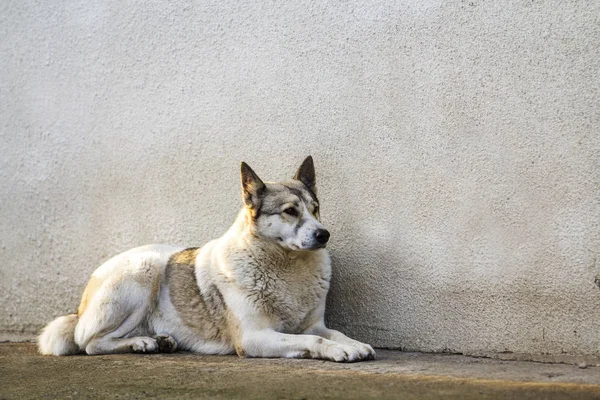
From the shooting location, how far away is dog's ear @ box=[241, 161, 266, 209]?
15.5ft

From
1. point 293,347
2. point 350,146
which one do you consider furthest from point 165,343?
point 350,146

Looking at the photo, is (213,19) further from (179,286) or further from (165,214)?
(179,286)

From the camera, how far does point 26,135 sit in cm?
644

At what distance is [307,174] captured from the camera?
485 centimetres

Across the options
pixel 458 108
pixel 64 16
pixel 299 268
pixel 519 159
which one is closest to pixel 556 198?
pixel 519 159

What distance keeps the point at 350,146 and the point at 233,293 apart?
1.18 meters

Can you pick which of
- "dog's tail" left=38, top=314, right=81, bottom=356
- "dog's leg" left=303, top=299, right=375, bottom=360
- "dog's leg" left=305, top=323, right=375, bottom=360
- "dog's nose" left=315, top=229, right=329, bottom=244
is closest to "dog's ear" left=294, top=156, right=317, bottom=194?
"dog's nose" left=315, top=229, right=329, bottom=244

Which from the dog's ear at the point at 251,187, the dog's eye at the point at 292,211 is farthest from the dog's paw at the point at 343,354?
the dog's ear at the point at 251,187

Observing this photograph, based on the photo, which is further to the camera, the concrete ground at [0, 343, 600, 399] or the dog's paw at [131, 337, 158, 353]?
the dog's paw at [131, 337, 158, 353]

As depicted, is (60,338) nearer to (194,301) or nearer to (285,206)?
(194,301)

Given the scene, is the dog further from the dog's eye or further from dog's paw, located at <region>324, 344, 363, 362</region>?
dog's paw, located at <region>324, 344, 363, 362</region>

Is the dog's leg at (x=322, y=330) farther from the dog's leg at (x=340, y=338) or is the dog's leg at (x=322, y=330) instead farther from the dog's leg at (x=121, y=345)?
the dog's leg at (x=121, y=345)

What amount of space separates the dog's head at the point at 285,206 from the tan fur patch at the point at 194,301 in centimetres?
54

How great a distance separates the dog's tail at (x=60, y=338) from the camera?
5.11m
